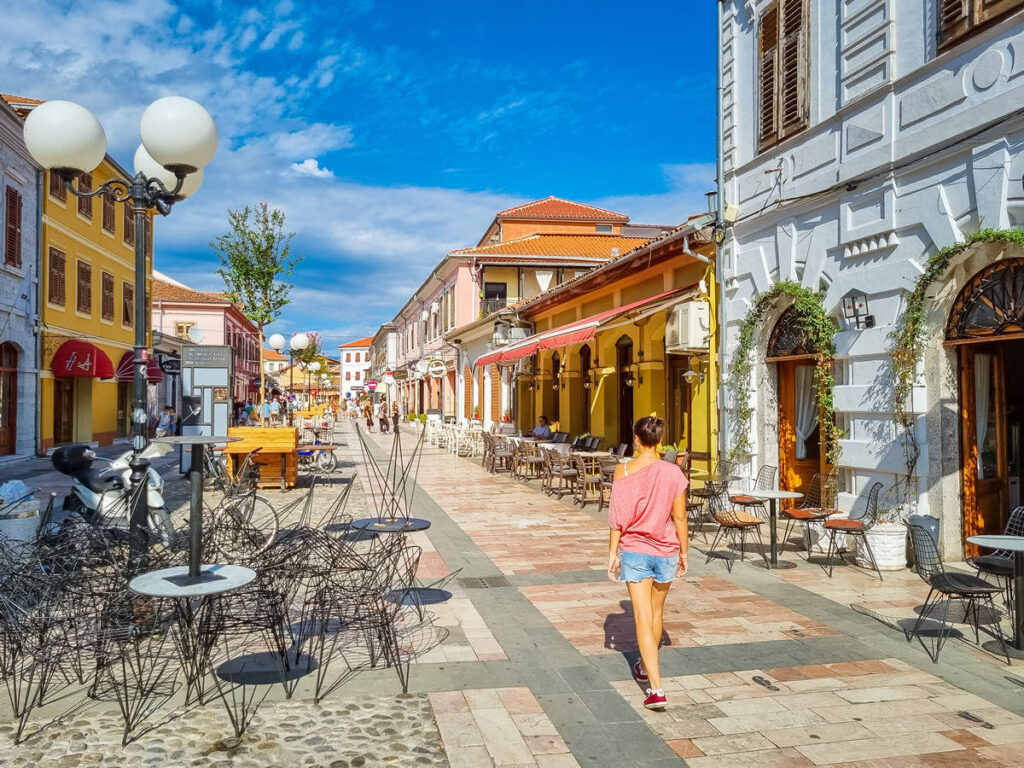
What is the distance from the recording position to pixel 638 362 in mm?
14430

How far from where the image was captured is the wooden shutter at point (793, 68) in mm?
9078

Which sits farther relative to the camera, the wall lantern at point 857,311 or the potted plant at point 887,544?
the wall lantern at point 857,311

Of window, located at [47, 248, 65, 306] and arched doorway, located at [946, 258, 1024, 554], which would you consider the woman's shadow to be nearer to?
arched doorway, located at [946, 258, 1024, 554]

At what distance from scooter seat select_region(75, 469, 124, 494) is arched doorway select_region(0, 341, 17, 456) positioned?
13401 mm

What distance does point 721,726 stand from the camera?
381cm

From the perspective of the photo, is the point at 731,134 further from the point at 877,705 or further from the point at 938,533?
the point at 877,705

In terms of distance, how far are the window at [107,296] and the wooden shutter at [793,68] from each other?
2127 centimetres

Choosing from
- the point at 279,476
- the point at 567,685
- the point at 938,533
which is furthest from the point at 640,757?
the point at 279,476

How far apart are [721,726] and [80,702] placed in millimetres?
3235

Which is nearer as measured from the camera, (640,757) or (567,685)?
(640,757)

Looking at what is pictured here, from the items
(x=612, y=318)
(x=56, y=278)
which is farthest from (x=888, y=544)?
(x=56, y=278)

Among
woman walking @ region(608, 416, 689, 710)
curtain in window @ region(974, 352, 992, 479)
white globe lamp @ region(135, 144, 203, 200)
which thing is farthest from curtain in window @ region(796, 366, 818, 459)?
white globe lamp @ region(135, 144, 203, 200)

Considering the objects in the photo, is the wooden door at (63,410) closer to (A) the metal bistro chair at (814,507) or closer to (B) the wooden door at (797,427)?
(B) the wooden door at (797,427)

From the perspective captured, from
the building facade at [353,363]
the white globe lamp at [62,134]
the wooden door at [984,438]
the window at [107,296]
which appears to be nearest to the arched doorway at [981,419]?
the wooden door at [984,438]
